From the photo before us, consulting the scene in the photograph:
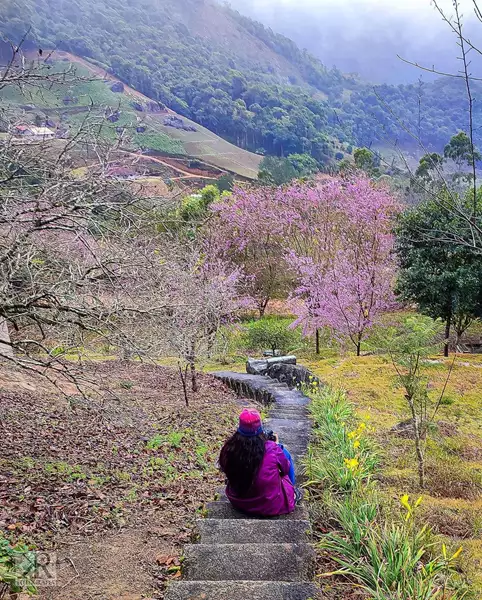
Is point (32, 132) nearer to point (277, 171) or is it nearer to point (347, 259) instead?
point (347, 259)

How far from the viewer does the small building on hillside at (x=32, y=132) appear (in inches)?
170

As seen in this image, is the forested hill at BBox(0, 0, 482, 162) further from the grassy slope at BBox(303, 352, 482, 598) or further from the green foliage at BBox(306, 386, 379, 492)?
the green foliage at BBox(306, 386, 379, 492)

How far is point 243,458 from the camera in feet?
12.3

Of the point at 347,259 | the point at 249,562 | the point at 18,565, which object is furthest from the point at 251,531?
the point at 347,259

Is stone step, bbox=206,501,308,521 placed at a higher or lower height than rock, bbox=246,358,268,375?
higher

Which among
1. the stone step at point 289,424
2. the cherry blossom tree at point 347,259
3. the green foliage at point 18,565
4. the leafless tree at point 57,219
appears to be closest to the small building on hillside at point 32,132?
the leafless tree at point 57,219

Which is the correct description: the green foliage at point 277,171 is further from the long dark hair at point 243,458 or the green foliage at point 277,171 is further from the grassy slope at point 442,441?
the long dark hair at point 243,458

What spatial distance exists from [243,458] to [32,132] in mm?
3632

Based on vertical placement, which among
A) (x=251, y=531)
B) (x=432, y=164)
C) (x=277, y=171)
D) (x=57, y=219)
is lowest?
(x=251, y=531)

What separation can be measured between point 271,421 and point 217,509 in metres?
3.54

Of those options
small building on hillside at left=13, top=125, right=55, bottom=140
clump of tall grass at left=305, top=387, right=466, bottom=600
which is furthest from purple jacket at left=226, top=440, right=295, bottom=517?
small building on hillside at left=13, top=125, right=55, bottom=140

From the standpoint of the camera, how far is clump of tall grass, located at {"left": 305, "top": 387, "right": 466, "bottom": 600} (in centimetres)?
269

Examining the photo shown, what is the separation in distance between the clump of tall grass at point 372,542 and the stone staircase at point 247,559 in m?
0.22

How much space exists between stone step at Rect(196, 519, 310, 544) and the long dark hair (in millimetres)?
315
